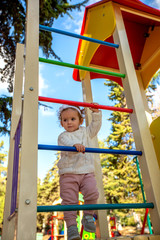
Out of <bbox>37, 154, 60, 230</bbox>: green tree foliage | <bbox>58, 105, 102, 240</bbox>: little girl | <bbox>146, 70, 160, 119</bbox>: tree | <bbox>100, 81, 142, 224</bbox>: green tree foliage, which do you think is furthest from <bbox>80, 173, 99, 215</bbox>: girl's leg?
<bbox>37, 154, 60, 230</bbox>: green tree foliage

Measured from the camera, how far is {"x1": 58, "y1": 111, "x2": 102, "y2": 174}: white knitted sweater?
5.18ft

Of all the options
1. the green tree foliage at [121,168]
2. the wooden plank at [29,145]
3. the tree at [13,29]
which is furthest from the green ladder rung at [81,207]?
the green tree foliage at [121,168]

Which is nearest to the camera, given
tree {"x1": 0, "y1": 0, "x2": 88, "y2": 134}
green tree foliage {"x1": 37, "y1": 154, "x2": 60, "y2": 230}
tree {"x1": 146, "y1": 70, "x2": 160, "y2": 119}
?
tree {"x1": 0, "y1": 0, "x2": 88, "y2": 134}

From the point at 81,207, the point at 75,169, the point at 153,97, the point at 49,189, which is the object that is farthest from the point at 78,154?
the point at 49,189

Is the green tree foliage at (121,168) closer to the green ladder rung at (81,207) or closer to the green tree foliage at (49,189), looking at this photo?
the green tree foliage at (49,189)

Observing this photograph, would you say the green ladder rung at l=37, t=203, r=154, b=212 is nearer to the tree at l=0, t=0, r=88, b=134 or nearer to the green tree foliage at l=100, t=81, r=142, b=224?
the tree at l=0, t=0, r=88, b=134

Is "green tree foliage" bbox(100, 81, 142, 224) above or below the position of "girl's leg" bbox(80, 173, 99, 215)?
above

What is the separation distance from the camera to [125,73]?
1.66 meters

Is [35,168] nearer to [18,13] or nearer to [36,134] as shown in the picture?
[36,134]

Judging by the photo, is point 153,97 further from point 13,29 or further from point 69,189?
point 69,189

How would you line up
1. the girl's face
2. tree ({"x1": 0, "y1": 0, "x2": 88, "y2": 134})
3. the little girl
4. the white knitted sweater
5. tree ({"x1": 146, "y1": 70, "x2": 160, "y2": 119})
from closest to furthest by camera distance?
the little girl, the white knitted sweater, the girl's face, tree ({"x1": 0, "y1": 0, "x2": 88, "y2": 134}), tree ({"x1": 146, "y1": 70, "x2": 160, "y2": 119})

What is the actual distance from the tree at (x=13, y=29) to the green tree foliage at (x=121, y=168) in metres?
7.39

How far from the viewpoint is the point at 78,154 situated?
1.61 meters

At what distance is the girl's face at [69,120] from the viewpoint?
5.92 feet
